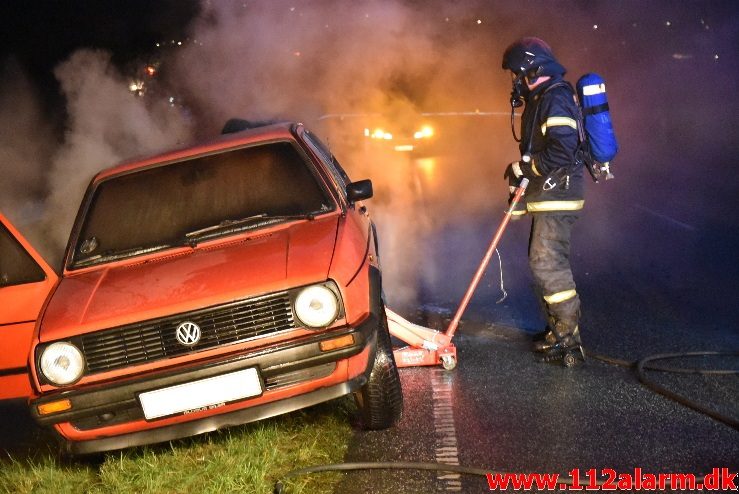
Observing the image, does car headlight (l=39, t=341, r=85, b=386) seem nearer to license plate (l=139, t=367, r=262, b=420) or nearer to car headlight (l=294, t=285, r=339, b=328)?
license plate (l=139, t=367, r=262, b=420)

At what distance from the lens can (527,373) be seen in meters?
4.98

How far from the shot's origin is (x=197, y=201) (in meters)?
4.52

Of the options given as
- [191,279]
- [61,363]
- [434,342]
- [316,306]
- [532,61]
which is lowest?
[434,342]

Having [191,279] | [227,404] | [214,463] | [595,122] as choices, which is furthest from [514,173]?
[214,463]

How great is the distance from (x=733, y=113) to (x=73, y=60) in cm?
1502

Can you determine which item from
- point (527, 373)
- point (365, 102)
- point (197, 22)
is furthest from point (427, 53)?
point (527, 373)

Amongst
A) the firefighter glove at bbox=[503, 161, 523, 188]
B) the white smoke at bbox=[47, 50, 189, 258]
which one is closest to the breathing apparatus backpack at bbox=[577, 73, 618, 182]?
the firefighter glove at bbox=[503, 161, 523, 188]

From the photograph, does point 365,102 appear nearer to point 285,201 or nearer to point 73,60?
point 73,60

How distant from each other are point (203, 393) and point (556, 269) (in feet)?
8.59

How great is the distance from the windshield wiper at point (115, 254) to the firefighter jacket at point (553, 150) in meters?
2.47

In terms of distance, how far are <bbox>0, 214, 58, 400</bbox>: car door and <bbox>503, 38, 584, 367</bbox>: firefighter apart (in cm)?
317

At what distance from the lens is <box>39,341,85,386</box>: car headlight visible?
12.0ft

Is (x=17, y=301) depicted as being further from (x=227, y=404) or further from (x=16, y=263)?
(x=227, y=404)

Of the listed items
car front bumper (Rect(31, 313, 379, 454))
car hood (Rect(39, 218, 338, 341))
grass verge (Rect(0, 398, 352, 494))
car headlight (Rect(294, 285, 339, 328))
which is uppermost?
car hood (Rect(39, 218, 338, 341))
